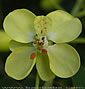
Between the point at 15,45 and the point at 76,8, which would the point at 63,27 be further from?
the point at 76,8

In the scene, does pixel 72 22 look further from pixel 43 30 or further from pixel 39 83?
pixel 39 83

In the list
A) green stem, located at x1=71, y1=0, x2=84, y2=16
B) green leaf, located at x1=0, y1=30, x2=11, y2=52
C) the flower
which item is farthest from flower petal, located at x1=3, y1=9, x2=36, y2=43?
green stem, located at x1=71, y1=0, x2=84, y2=16

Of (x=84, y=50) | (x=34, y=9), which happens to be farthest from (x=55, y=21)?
(x=34, y=9)

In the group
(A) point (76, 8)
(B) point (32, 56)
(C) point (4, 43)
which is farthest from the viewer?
(A) point (76, 8)

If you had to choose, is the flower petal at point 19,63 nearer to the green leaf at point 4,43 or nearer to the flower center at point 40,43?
the flower center at point 40,43

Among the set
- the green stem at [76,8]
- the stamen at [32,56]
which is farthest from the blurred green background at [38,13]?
the stamen at [32,56]

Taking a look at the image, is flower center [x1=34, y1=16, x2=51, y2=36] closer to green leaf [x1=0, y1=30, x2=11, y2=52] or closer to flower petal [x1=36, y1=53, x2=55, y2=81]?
flower petal [x1=36, y1=53, x2=55, y2=81]

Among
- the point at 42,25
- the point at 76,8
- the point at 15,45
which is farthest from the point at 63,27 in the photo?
the point at 76,8
